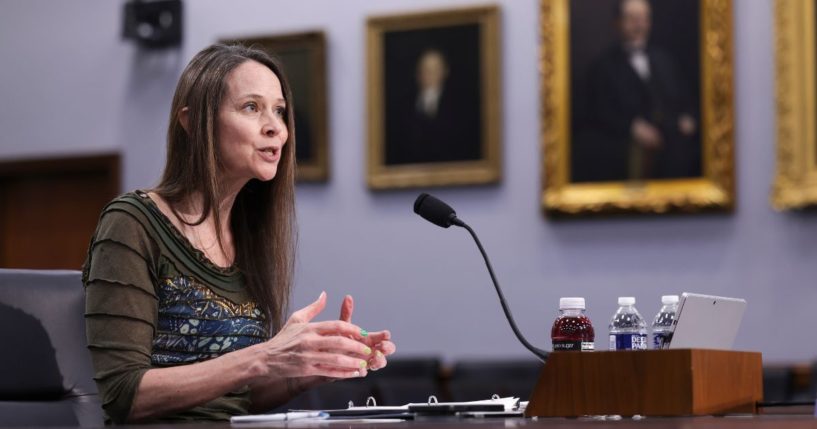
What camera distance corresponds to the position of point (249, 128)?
275cm

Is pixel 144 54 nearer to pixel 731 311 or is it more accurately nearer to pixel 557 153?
pixel 557 153

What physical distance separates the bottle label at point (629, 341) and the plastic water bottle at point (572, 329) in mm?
63

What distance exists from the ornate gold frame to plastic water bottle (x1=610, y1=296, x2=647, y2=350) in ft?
10.2

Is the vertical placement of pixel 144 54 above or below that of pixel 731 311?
above

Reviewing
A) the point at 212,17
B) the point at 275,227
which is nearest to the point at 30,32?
the point at 212,17

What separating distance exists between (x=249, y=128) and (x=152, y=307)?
50cm

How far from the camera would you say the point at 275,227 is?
2941 millimetres

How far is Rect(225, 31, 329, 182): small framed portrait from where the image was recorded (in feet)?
21.3

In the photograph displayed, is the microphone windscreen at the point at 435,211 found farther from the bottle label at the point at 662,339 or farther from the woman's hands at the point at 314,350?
the bottle label at the point at 662,339

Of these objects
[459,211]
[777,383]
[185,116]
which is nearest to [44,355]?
[185,116]

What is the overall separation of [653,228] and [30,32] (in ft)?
12.9

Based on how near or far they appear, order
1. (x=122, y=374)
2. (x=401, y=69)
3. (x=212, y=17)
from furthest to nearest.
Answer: (x=212, y=17) → (x=401, y=69) → (x=122, y=374)

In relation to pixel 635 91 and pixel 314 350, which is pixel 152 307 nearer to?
pixel 314 350

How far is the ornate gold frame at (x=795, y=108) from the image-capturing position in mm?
5590
